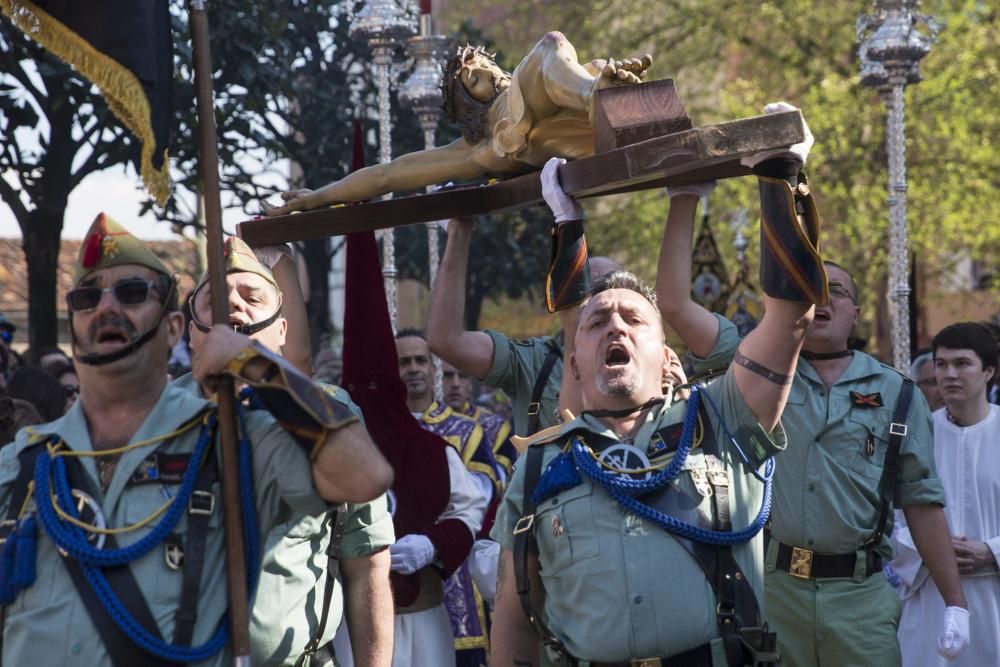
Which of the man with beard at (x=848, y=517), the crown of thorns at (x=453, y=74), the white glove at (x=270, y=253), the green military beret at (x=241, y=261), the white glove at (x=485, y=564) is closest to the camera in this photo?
the green military beret at (x=241, y=261)

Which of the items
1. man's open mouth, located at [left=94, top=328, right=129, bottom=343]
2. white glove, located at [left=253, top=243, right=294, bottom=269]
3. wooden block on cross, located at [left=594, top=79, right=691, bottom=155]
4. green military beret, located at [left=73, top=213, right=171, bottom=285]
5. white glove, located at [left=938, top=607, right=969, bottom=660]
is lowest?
white glove, located at [left=938, top=607, right=969, bottom=660]

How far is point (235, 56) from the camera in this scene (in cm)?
1183

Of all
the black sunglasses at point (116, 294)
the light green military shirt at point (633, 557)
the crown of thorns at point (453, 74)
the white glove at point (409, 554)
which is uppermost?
the crown of thorns at point (453, 74)

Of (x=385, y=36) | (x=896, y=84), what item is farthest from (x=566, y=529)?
(x=385, y=36)

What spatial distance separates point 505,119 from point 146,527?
2005 millimetres

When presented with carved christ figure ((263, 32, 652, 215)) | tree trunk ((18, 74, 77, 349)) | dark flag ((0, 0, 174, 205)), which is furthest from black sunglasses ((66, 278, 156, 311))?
tree trunk ((18, 74, 77, 349))

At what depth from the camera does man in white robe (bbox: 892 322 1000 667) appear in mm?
6273

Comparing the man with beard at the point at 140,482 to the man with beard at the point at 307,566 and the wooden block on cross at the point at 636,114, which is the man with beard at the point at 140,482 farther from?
the wooden block on cross at the point at 636,114

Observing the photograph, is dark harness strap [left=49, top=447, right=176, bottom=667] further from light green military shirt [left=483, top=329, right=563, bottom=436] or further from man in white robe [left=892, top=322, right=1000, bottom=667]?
man in white robe [left=892, top=322, right=1000, bottom=667]

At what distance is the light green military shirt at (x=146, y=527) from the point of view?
340 centimetres

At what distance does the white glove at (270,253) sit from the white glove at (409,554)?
1219mm

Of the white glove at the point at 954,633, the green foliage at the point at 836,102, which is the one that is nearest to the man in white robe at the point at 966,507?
the white glove at the point at 954,633

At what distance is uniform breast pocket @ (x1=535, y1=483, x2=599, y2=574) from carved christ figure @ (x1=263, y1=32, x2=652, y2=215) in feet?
3.75

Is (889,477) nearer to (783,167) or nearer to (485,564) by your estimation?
(485,564)
